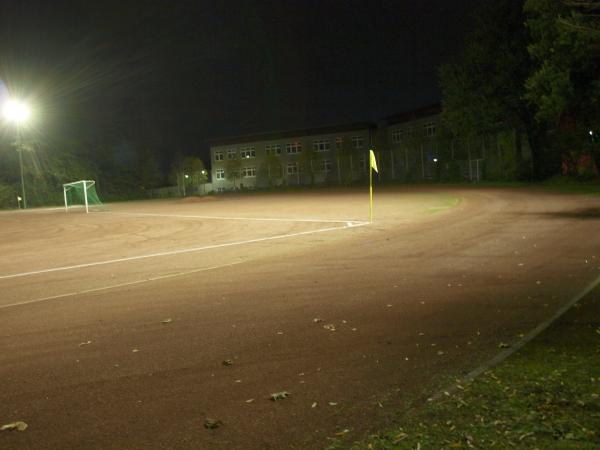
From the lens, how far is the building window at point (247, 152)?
9688 centimetres

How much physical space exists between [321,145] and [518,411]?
87.4 m

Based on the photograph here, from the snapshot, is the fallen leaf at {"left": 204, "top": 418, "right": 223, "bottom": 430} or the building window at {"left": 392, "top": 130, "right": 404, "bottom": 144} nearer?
the fallen leaf at {"left": 204, "top": 418, "right": 223, "bottom": 430}

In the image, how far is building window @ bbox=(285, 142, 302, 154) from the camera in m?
92.5

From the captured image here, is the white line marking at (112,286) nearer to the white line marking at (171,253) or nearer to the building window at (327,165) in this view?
the white line marking at (171,253)

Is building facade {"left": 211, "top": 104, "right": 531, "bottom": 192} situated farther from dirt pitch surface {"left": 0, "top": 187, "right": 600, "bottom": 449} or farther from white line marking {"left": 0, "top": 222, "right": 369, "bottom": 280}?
dirt pitch surface {"left": 0, "top": 187, "right": 600, "bottom": 449}

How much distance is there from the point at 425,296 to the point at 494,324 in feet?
5.57

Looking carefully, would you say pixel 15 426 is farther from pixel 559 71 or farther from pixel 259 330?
pixel 559 71

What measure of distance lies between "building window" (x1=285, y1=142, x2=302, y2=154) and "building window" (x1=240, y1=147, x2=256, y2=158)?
6808 mm

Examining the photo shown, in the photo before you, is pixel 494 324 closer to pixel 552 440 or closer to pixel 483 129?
pixel 552 440

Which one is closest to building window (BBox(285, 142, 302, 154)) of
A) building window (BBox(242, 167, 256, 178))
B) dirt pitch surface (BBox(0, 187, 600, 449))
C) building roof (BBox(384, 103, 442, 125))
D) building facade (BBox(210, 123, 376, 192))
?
building facade (BBox(210, 123, 376, 192))

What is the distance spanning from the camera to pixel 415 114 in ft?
253

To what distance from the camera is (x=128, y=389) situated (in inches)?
193

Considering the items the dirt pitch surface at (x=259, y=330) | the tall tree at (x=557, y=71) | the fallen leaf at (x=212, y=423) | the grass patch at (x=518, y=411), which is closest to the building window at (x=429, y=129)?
the tall tree at (x=557, y=71)

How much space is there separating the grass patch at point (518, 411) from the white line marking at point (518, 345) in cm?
8
